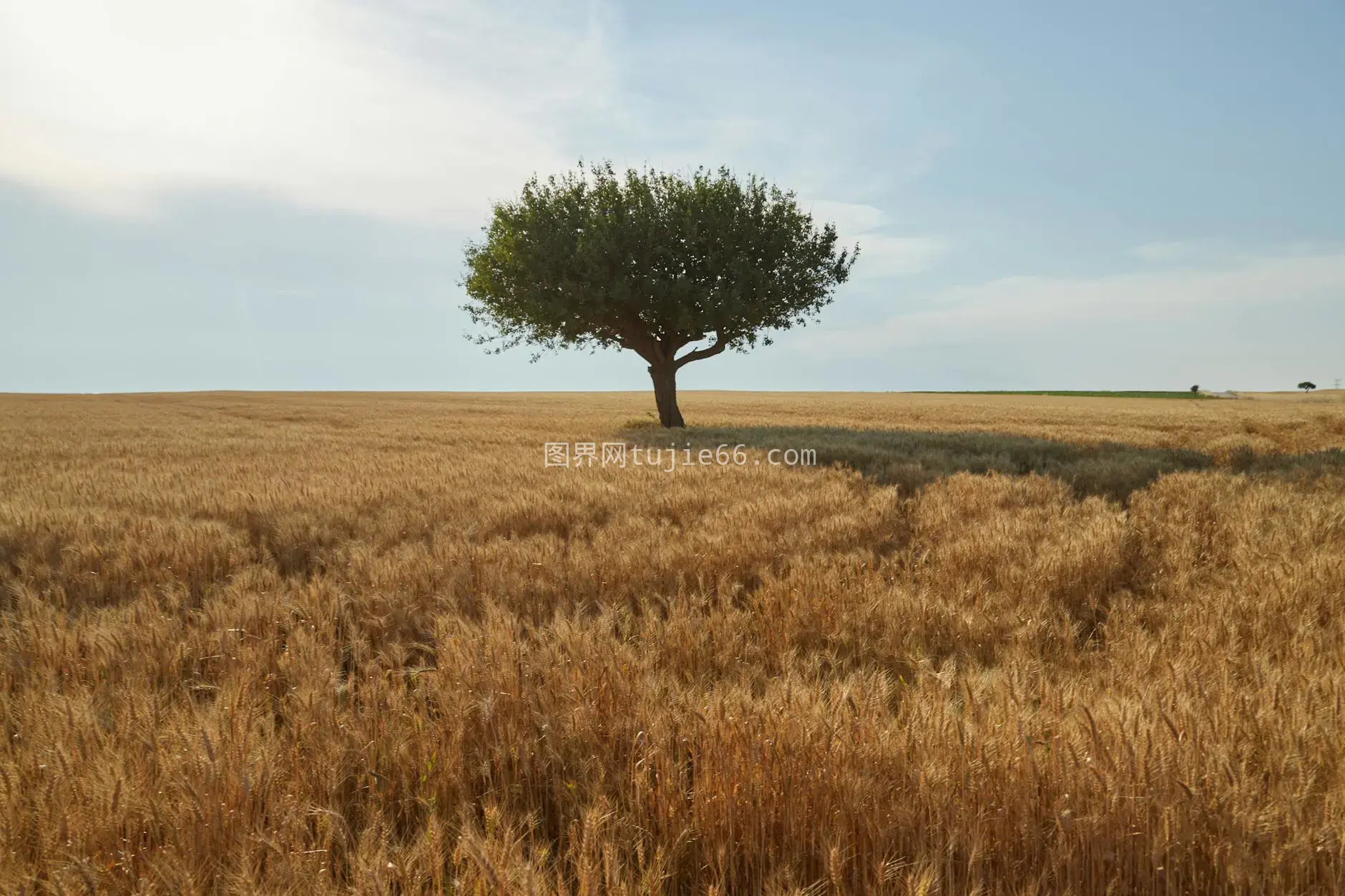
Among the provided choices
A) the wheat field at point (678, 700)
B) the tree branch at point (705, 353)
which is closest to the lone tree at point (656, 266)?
the tree branch at point (705, 353)

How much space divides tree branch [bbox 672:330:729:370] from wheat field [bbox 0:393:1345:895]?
16.4m

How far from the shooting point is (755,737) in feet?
7.18

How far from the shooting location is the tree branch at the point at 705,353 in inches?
891

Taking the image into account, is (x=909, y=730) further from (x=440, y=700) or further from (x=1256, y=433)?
(x=1256, y=433)

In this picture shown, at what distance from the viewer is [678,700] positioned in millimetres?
2619

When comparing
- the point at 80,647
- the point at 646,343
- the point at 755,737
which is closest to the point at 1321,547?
the point at 755,737

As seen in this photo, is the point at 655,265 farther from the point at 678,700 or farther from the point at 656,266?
the point at 678,700

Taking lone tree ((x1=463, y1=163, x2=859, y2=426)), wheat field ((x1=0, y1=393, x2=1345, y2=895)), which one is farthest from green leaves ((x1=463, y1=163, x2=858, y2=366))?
wheat field ((x1=0, y1=393, x2=1345, y2=895))

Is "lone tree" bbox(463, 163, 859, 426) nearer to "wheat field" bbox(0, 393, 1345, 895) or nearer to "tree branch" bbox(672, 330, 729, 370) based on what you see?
"tree branch" bbox(672, 330, 729, 370)

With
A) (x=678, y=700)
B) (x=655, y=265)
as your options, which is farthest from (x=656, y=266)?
(x=678, y=700)

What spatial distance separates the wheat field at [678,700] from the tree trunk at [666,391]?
17294 mm

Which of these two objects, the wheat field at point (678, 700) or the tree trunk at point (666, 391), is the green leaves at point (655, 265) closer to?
the tree trunk at point (666, 391)

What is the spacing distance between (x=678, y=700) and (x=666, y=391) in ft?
71.2

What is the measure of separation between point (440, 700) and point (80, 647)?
2.44 m
